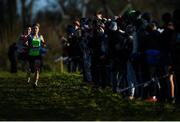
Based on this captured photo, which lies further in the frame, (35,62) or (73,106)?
(35,62)

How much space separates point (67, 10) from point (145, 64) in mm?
83325

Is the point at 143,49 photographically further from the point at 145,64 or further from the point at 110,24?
the point at 110,24

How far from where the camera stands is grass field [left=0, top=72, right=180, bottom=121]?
1908cm

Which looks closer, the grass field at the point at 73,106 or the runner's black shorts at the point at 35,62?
the grass field at the point at 73,106

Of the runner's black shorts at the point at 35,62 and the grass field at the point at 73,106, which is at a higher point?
the runner's black shorts at the point at 35,62

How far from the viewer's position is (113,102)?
21266 millimetres

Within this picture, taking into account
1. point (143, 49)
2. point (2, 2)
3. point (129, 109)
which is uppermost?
point (2, 2)

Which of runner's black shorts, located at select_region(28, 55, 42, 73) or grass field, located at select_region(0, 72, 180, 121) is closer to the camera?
grass field, located at select_region(0, 72, 180, 121)

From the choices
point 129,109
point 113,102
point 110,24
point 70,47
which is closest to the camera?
point 129,109

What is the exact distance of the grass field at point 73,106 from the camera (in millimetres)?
19078

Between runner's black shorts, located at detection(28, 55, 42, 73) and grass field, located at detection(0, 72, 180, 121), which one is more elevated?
runner's black shorts, located at detection(28, 55, 42, 73)

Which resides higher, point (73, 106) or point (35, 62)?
Answer: point (35, 62)

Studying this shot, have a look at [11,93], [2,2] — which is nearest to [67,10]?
[2,2]

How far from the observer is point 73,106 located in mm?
20859
